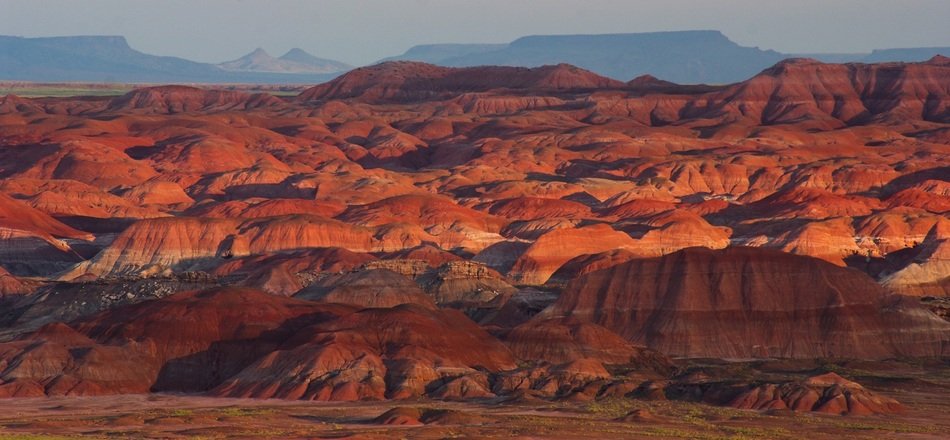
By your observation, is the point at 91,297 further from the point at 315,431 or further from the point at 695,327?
the point at 315,431

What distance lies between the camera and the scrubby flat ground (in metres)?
82.6

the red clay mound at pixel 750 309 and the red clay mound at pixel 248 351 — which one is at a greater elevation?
the red clay mound at pixel 248 351

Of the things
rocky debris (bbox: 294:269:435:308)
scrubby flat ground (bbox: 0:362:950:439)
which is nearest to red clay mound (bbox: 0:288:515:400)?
scrubby flat ground (bbox: 0:362:950:439)

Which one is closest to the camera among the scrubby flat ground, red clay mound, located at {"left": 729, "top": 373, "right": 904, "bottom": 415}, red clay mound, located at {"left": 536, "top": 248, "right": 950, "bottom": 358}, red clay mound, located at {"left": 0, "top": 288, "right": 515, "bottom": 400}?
the scrubby flat ground

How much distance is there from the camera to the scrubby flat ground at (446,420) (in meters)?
82.6

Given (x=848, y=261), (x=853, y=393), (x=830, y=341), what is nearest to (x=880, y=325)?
(x=830, y=341)

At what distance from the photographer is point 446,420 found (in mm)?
87250

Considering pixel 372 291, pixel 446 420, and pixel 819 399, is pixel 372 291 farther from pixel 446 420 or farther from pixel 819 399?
pixel 446 420

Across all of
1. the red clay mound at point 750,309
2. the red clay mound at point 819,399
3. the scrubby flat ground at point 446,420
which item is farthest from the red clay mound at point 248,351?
the red clay mound at point 819,399

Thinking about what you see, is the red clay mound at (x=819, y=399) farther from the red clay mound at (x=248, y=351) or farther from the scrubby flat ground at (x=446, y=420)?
the red clay mound at (x=248, y=351)

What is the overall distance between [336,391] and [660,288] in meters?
37.9

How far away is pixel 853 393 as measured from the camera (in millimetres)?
97688

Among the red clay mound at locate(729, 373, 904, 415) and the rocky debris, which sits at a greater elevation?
the red clay mound at locate(729, 373, 904, 415)

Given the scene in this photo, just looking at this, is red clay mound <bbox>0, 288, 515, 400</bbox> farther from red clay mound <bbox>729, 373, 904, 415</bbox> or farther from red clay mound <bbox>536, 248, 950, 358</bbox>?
red clay mound <bbox>729, 373, 904, 415</bbox>
